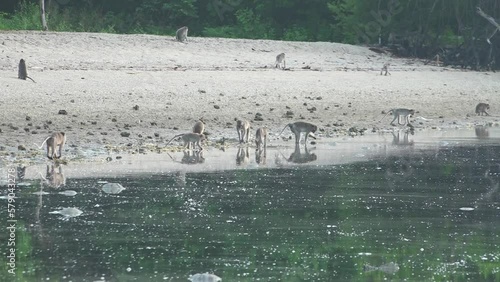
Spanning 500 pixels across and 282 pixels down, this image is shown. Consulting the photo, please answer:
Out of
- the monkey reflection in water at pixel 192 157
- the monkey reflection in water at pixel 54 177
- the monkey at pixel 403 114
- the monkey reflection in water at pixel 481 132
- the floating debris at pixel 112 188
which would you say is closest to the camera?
the floating debris at pixel 112 188

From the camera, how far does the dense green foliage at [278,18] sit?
35.9m

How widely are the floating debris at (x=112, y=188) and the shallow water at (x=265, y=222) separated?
0.08 ft

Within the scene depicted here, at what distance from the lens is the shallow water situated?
932 cm

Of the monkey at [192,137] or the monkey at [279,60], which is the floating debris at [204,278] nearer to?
the monkey at [192,137]

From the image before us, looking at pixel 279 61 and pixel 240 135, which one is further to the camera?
pixel 279 61

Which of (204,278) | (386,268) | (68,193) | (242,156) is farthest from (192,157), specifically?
(204,278)

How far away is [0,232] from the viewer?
1052cm

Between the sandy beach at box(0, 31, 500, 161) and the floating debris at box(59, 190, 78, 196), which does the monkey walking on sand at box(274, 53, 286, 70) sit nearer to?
the sandy beach at box(0, 31, 500, 161)

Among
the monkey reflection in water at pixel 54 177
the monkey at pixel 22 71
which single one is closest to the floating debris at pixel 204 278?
the monkey reflection in water at pixel 54 177

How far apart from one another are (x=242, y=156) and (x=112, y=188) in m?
4.21

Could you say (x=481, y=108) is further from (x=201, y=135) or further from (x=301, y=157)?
(x=201, y=135)

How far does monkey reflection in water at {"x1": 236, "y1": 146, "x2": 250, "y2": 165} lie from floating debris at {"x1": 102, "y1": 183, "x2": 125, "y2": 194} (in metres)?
3.23

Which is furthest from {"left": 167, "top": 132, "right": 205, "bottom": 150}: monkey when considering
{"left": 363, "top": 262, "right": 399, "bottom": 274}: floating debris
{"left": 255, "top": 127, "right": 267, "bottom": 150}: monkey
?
{"left": 363, "top": 262, "right": 399, "bottom": 274}: floating debris

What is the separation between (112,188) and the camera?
524 inches
